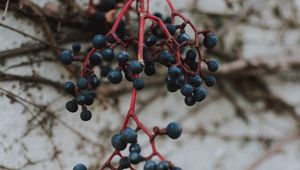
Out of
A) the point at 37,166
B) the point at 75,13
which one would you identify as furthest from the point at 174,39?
the point at 37,166

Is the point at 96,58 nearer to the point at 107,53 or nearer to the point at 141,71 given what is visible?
the point at 107,53

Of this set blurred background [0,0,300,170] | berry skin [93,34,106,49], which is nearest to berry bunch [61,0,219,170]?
berry skin [93,34,106,49]

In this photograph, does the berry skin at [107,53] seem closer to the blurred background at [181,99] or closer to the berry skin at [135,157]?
the berry skin at [135,157]

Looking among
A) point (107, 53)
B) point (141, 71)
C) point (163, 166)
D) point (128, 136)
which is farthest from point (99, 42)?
point (163, 166)

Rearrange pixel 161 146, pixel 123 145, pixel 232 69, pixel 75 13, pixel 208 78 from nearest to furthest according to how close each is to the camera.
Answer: pixel 123 145 < pixel 208 78 < pixel 75 13 < pixel 161 146 < pixel 232 69

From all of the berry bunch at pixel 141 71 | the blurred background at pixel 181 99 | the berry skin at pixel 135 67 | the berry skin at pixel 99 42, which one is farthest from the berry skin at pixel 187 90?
the blurred background at pixel 181 99

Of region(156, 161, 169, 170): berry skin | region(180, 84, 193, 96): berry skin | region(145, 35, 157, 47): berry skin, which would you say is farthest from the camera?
region(145, 35, 157, 47): berry skin

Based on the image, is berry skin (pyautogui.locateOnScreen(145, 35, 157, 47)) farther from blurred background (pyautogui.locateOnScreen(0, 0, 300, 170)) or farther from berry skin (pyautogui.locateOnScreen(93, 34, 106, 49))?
blurred background (pyautogui.locateOnScreen(0, 0, 300, 170))

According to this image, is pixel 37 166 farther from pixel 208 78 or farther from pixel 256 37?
pixel 256 37
